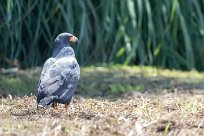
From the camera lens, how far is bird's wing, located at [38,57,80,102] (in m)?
5.89

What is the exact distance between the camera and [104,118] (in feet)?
17.4

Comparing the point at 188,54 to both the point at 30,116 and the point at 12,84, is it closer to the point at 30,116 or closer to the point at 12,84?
the point at 12,84

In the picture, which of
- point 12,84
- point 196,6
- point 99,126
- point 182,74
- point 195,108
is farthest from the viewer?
point 196,6

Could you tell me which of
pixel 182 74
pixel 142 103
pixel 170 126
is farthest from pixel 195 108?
pixel 182 74

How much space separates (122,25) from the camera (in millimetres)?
10445

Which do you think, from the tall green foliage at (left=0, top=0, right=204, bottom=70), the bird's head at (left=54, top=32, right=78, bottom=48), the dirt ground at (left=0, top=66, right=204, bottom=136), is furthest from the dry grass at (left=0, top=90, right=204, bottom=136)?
the tall green foliage at (left=0, top=0, right=204, bottom=70)

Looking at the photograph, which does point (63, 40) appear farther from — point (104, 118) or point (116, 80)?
point (116, 80)

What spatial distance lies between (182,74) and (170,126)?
197 inches

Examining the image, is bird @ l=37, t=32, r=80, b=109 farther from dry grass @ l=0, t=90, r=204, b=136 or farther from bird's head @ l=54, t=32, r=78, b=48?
bird's head @ l=54, t=32, r=78, b=48

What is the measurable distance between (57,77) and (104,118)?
2.89 ft

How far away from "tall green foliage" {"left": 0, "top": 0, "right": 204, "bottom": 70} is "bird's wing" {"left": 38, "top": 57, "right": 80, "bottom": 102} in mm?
3943

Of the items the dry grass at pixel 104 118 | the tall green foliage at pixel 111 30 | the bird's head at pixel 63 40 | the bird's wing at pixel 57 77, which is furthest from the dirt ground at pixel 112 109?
the tall green foliage at pixel 111 30

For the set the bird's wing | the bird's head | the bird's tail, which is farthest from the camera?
the bird's head

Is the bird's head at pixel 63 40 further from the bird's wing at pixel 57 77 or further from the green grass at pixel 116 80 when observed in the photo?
the green grass at pixel 116 80
